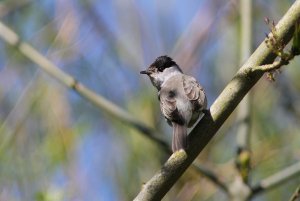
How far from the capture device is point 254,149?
5.12 metres

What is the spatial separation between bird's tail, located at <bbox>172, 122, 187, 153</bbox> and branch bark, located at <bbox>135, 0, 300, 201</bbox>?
0.03 m

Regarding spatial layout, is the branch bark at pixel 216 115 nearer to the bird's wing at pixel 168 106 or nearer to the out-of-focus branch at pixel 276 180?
the bird's wing at pixel 168 106

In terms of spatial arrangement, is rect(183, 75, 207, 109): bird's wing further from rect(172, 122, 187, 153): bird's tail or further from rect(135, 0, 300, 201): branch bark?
rect(135, 0, 300, 201): branch bark

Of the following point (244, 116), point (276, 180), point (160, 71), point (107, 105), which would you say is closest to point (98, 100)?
point (107, 105)

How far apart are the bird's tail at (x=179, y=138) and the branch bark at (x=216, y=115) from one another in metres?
0.03

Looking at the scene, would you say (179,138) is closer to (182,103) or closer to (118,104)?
(182,103)

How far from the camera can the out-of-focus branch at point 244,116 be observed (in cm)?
375

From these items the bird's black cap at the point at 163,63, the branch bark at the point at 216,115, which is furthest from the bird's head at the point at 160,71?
the branch bark at the point at 216,115

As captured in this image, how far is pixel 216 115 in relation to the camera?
258cm

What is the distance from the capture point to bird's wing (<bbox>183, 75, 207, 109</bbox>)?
3.45 metres

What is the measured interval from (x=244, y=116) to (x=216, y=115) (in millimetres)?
1517

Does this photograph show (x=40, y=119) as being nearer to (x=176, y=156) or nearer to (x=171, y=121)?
(x=171, y=121)

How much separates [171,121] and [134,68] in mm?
2089

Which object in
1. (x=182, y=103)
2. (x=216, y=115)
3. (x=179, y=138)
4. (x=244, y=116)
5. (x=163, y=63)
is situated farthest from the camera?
(x=163, y=63)
